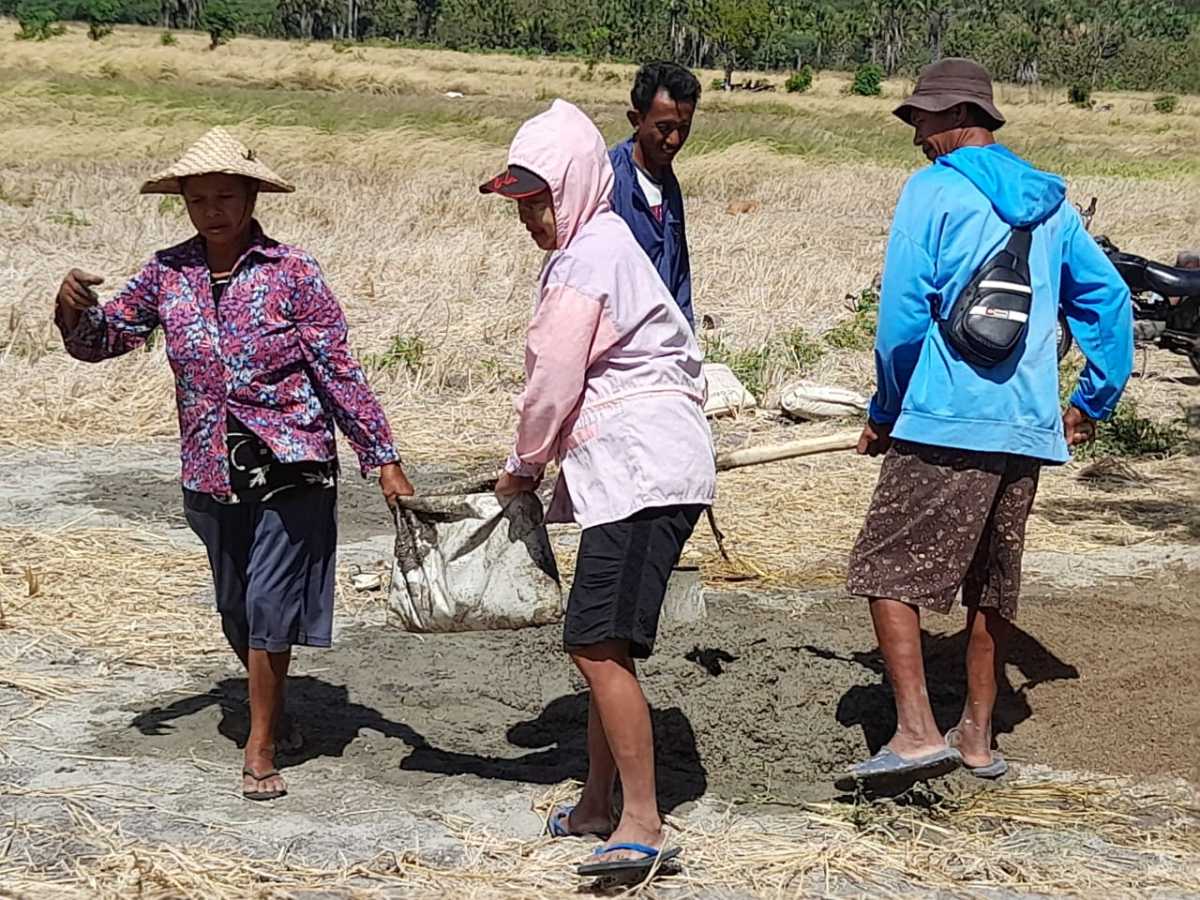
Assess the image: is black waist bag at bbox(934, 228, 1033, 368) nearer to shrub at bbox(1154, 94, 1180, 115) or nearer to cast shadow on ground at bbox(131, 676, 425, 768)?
cast shadow on ground at bbox(131, 676, 425, 768)

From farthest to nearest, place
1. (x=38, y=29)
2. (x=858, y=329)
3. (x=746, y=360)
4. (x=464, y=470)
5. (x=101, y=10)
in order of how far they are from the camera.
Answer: (x=101, y=10), (x=38, y=29), (x=858, y=329), (x=746, y=360), (x=464, y=470)

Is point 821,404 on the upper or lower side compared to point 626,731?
lower

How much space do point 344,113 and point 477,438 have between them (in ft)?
102

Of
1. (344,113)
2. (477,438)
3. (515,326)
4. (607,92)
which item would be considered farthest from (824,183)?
(607,92)

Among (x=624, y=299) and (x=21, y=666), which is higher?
(x=624, y=299)

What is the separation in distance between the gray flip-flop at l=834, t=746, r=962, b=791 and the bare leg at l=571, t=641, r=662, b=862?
668mm

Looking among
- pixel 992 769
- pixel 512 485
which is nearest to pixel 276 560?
pixel 512 485

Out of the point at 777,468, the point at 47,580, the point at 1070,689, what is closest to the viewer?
the point at 1070,689

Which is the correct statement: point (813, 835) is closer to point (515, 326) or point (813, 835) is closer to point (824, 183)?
point (515, 326)

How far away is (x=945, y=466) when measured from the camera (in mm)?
4055

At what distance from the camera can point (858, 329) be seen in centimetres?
1169

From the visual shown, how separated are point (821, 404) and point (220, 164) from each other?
5.64 metres

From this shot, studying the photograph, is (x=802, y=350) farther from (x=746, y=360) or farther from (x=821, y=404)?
(x=821, y=404)

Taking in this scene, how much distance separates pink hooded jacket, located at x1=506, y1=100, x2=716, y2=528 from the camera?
138 inches
